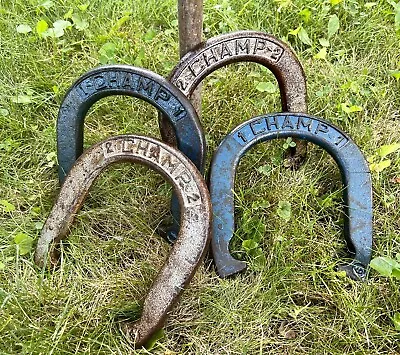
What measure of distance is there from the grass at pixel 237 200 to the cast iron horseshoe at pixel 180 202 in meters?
0.08

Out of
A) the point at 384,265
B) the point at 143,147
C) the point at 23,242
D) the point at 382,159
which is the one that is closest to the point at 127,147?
the point at 143,147

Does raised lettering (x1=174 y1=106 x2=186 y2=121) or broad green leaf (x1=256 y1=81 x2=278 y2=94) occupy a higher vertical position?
broad green leaf (x1=256 y1=81 x2=278 y2=94)

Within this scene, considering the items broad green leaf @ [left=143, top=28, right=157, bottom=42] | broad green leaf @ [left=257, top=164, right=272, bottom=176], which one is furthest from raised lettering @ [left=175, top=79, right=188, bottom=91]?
broad green leaf @ [left=143, top=28, right=157, bottom=42]

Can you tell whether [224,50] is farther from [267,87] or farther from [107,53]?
[107,53]

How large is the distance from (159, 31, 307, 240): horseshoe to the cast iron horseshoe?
9.8 inches

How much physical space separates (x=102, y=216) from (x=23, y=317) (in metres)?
0.51

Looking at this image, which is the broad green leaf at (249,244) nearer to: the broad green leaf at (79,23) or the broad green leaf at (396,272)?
the broad green leaf at (396,272)

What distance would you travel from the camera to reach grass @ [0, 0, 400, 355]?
204 centimetres

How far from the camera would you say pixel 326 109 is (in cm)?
265

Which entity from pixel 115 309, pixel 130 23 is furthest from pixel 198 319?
pixel 130 23

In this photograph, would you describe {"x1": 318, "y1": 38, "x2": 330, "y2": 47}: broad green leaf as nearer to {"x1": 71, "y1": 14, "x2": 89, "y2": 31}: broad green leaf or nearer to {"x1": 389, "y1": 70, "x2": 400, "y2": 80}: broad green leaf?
{"x1": 389, "y1": 70, "x2": 400, "y2": 80}: broad green leaf

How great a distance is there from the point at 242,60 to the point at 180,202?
684mm

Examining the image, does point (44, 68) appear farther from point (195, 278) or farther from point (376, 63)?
point (376, 63)

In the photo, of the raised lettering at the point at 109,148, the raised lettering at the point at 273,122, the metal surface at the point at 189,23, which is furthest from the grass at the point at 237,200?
the metal surface at the point at 189,23
